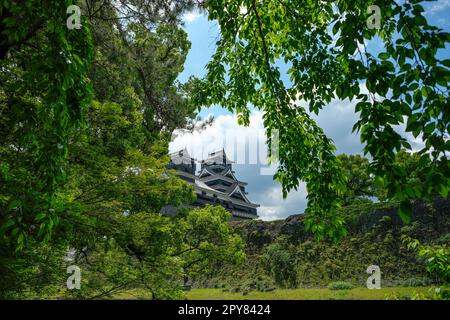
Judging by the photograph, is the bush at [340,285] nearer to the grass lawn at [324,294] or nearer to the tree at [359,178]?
the grass lawn at [324,294]

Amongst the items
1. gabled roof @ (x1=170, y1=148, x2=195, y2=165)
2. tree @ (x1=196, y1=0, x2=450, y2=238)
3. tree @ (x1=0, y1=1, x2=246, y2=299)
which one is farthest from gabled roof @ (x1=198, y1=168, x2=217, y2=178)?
tree @ (x1=196, y1=0, x2=450, y2=238)

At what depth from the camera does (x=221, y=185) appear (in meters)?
49.2

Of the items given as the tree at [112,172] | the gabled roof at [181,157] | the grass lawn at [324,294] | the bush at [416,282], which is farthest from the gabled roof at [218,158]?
the tree at [112,172]

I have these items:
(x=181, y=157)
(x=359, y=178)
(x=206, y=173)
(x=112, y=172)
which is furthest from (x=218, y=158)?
(x=112, y=172)

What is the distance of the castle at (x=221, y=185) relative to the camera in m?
40.6

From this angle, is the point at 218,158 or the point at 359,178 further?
the point at 218,158

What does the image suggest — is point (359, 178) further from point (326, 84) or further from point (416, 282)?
point (326, 84)

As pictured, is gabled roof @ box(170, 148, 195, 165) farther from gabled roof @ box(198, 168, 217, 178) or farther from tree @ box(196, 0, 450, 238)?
tree @ box(196, 0, 450, 238)

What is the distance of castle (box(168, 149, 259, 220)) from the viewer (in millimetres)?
40562

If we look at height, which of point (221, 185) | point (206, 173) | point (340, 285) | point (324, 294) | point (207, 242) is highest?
point (206, 173)

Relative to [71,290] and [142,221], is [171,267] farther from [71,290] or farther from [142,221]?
[71,290]

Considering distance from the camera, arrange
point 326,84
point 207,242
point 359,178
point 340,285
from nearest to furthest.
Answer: point 326,84
point 207,242
point 340,285
point 359,178
